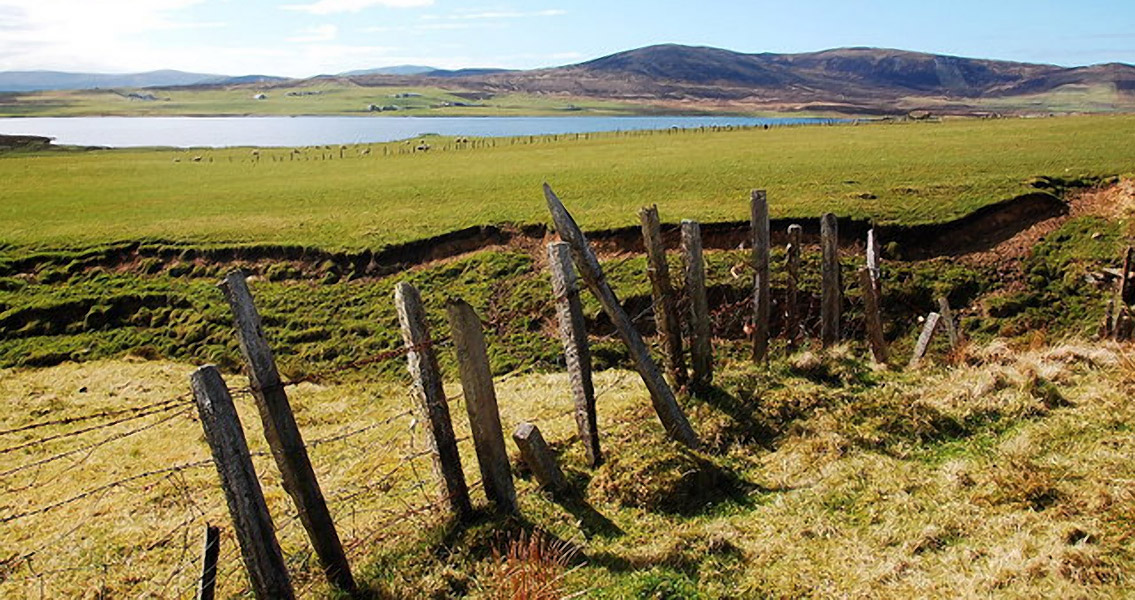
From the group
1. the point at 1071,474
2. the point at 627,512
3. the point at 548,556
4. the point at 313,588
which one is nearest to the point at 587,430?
the point at 627,512

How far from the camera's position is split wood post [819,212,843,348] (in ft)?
40.3

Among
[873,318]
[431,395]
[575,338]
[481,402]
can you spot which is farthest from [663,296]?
[873,318]

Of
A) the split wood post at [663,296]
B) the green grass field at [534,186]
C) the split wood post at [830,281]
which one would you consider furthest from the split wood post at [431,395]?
the green grass field at [534,186]

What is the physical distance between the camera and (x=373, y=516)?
8.51 metres

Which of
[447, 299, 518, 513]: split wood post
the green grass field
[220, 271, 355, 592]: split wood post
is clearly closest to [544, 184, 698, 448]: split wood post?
[447, 299, 518, 513]: split wood post

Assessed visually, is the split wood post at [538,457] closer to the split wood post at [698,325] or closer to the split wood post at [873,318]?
the split wood post at [698,325]

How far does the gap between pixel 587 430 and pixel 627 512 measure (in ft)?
3.90

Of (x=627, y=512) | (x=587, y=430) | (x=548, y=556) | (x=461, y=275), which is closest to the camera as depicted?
(x=548, y=556)

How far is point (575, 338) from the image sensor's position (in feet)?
27.0

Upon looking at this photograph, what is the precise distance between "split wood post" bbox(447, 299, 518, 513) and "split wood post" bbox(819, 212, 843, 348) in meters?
7.54

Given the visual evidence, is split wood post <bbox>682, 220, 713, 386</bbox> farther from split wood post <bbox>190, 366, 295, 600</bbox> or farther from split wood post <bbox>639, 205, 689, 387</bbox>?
split wood post <bbox>190, 366, 295, 600</bbox>

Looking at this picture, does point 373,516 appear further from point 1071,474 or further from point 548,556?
point 1071,474

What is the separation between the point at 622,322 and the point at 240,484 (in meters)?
4.38

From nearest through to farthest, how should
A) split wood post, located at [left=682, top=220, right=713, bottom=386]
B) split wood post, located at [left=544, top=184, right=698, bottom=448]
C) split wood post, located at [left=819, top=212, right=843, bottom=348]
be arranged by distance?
split wood post, located at [left=544, top=184, right=698, bottom=448] < split wood post, located at [left=682, top=220, right=713, bottom=386] < split wood post, located at [left=819, top=212, right=843, bottom=348]
